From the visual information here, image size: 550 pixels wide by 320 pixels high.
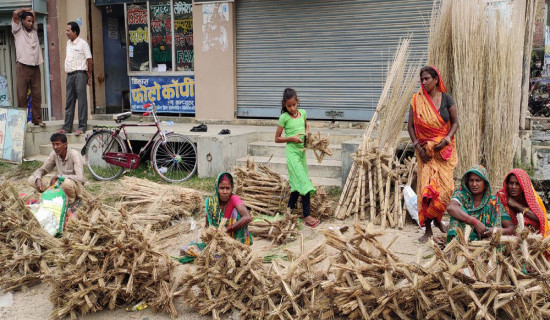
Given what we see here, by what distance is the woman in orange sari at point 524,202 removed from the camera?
359 centimetres

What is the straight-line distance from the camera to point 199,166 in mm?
7301

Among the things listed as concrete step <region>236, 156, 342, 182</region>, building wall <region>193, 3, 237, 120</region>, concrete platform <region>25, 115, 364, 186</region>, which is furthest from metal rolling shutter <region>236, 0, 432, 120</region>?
concrete step <region>236, 156, 342, 182</region>

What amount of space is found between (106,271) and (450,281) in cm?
224

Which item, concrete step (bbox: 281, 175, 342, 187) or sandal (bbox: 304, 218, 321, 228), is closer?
sandal (bbox: 304, 218, 321, 228)

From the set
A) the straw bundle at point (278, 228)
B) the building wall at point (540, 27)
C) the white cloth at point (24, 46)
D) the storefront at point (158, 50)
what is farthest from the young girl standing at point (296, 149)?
the building wall at point (540, 27)

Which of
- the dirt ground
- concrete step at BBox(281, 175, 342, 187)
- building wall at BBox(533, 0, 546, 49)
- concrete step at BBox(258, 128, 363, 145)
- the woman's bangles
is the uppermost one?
building wall at BBox(533, 0, 546, 49)

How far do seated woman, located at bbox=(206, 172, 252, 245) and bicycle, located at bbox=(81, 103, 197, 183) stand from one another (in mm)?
3223

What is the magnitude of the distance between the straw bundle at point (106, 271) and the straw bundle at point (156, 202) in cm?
185

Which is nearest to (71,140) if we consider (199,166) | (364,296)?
(199,166)

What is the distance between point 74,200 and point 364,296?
341 centimetres

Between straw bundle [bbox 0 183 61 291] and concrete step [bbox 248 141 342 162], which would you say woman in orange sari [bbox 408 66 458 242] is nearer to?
concrete step [bbox 248 141 342 162]

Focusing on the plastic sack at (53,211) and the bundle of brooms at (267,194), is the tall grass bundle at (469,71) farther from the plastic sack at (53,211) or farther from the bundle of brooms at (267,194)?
the plastic sack at (53,211)

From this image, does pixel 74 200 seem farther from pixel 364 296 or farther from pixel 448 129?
pixel 448 129

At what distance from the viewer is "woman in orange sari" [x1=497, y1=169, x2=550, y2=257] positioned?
359cm
